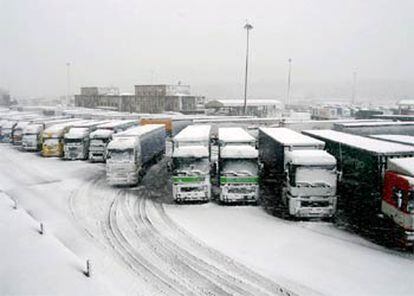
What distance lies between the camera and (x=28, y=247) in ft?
38.4

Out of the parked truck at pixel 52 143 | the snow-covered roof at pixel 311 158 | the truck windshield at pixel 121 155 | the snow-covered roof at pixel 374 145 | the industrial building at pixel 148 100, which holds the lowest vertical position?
the parked truck at pixel 52 143

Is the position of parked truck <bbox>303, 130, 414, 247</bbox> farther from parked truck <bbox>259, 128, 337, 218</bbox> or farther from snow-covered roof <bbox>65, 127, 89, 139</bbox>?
snow-covered roof <bbox>65, 127, 89, 139</bbox>

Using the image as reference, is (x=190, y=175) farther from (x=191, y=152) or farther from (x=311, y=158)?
(x=311, y=158)

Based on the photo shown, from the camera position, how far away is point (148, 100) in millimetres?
81688

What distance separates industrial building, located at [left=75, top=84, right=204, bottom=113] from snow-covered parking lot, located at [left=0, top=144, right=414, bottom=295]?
58.8 metres

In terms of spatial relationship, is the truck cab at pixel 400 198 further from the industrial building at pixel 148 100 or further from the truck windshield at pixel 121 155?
the industrial building at pixel 148 100

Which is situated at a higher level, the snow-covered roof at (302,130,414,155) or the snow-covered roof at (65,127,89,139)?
the snow-covered roof at (302,130,414,155)

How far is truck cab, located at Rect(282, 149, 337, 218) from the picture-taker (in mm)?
15555

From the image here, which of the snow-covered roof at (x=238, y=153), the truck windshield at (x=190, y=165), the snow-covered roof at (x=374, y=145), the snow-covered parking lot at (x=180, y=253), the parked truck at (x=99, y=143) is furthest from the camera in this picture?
the parked truck at (x=99, y=143)

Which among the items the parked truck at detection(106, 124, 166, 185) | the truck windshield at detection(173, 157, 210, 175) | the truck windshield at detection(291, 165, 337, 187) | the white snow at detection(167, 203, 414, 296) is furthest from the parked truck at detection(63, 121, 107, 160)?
the truck windshield at detection(291, 165, 337, 187)

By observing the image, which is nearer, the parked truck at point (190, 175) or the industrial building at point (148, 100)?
the parked truck at point (190, 175)

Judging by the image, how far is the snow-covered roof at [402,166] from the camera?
13070mm

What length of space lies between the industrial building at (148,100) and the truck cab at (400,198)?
205 ft

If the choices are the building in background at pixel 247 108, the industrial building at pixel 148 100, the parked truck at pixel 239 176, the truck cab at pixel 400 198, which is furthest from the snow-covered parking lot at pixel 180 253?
the industrial building at pixel 148 100
